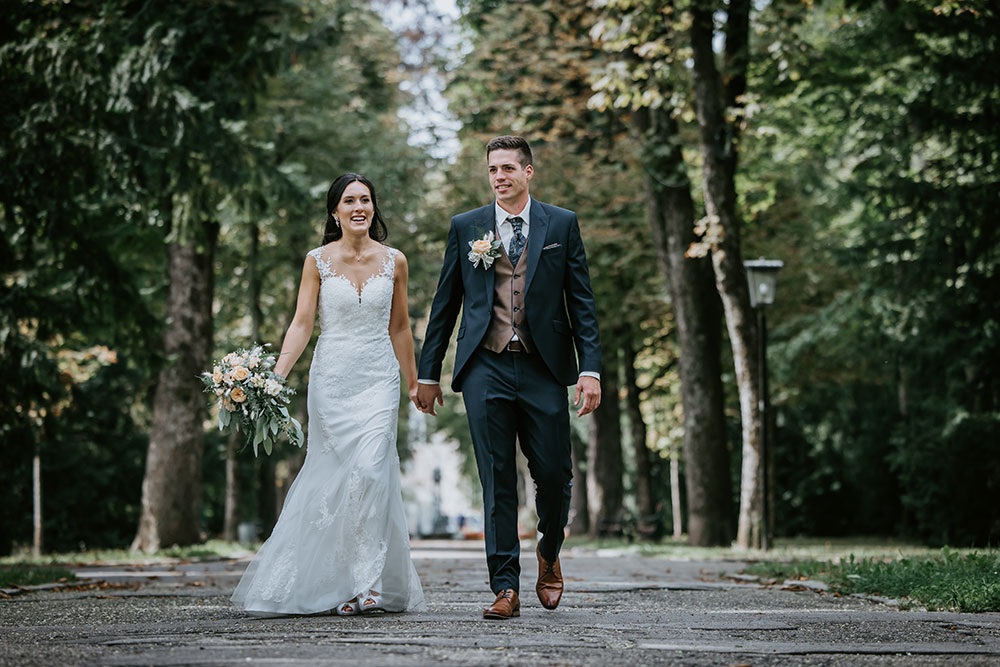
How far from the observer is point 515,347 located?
Result: 672 cm

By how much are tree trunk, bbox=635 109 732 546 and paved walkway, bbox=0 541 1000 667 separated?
9384 mm

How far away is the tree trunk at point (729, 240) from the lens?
1722cm

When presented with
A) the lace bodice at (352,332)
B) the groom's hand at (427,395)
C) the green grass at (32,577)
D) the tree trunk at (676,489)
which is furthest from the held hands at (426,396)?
the tree trunk at (676,489)

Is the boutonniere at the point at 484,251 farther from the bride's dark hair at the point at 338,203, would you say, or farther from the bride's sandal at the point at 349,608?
the bride's sandal at the point at 349,608

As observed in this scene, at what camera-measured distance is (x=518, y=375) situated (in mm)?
6719

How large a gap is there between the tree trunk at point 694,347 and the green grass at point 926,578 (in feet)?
26.6

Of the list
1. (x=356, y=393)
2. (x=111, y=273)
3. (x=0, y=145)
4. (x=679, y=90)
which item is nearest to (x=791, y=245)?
(x=679, y=90)

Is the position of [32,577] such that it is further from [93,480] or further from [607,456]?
[607,456]

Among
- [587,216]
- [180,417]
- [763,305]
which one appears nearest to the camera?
[763,305]

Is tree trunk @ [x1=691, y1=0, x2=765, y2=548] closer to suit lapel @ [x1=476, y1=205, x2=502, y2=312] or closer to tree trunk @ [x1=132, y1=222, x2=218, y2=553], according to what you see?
tree trunk @ [x1=132, y1=222, x2=218, y2=553]

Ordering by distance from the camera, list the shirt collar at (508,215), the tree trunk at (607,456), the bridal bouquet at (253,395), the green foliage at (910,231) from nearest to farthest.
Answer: the shirt collar at (508,215) → the bridal bouquet at (253,395) → the green foliage at (910,231) → the tree trunk at (607,456)

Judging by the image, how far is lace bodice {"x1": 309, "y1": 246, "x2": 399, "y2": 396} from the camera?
7.46 metres

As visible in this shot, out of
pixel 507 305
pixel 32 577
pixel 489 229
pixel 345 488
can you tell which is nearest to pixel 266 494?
pixel 32 577

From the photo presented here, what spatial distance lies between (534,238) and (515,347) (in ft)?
2.08
